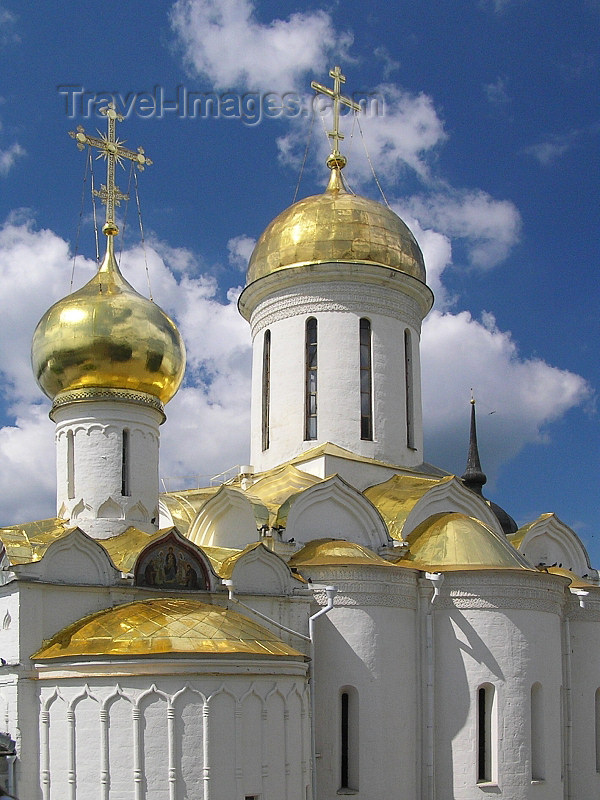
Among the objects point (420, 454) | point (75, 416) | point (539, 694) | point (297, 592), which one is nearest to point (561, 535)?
point (420, 454)

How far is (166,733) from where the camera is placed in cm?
972

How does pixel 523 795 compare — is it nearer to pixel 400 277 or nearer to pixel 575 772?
pixel 575 772

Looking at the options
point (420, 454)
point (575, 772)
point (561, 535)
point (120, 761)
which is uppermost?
point (420, 454)

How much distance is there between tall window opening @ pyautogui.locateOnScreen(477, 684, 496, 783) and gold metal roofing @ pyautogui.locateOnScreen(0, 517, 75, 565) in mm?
5198

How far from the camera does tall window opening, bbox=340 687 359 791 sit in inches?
470

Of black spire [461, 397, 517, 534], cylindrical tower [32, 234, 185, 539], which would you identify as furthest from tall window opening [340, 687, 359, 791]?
black spire [461, 397, 517, 534]

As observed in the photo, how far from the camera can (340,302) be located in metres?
15.3

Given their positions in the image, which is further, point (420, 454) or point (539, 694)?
point (420, 454)

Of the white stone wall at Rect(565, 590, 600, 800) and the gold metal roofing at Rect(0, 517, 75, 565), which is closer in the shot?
the gold metal roofing at Rect(0, 517, 75, 565)

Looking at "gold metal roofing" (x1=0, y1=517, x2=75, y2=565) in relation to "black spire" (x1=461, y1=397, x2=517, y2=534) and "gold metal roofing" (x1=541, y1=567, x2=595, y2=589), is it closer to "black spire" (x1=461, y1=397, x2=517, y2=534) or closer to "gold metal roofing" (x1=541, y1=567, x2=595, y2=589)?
"gold metal roofing" (x1=541, y1=567, x2=595, y2=589)

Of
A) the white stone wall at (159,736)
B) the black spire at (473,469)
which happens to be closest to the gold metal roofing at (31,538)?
the white stone wall at (159,736)

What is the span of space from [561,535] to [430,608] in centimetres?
435

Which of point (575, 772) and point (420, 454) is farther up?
point (420, 454)

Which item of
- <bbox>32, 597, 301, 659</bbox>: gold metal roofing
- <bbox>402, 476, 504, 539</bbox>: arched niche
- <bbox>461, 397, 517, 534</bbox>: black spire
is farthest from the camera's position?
<bbox>461, 397, 517, 534</bbox>: black spire
